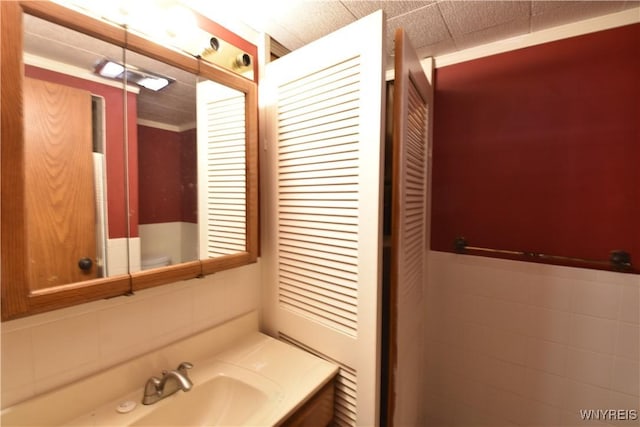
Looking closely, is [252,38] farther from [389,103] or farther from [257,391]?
[257,391]

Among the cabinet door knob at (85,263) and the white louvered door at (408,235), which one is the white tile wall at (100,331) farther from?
the white louvered door at (408,235)

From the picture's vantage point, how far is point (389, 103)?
120 centimetres

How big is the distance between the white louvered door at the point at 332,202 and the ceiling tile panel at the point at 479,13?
493 mm

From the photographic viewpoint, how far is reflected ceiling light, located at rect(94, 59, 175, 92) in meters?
0.83

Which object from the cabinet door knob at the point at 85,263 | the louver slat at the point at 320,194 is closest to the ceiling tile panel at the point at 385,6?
the louver slat at the point at 320,194

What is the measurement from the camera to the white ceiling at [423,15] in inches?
44.0

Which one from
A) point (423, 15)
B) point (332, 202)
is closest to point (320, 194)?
point (332, 202)

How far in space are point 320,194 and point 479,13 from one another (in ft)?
3.33

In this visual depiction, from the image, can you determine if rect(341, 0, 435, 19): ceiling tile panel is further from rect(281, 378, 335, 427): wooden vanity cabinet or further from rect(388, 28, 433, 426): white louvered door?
rect(281, 378, 335, 427): wooden vanity cabinet

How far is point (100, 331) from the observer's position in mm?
849

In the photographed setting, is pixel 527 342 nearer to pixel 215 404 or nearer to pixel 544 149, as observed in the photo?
pixel 544 149

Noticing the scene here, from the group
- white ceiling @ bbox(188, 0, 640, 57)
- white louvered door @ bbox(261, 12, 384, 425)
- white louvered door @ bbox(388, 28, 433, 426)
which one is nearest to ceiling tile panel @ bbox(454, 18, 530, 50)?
white ceiling @ bbox(188, 0, 640, 57)

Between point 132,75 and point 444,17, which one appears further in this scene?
point 444,17

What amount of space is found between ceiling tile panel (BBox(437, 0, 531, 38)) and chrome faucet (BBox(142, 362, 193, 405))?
165 centimetres
